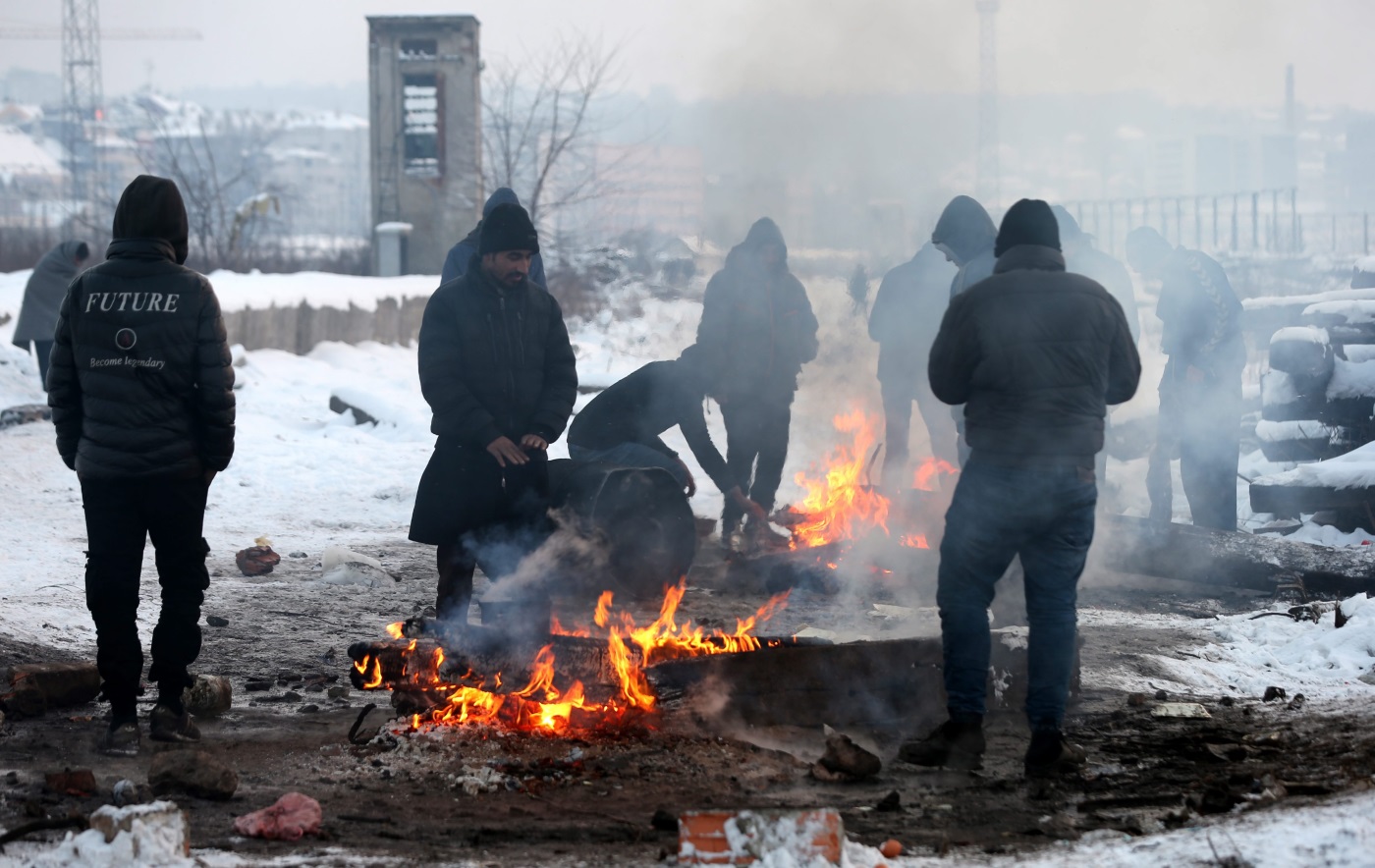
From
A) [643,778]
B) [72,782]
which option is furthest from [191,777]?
[643,778]

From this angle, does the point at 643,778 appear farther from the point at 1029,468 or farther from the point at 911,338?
the point at 911,338

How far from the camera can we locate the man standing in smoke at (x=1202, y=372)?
876 cm

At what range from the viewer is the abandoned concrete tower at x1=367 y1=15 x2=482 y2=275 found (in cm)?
3139

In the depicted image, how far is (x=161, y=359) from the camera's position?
4.55 meters

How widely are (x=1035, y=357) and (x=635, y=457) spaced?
10.3 ft

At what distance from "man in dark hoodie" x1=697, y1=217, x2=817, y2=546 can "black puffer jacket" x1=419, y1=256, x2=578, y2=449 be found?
9.19 feet

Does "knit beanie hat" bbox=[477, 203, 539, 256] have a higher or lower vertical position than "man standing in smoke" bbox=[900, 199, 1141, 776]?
higher

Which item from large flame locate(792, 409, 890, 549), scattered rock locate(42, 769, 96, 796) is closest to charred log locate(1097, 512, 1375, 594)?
large flame locate(792, 409, 890, 549)

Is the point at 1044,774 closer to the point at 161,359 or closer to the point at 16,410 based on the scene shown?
the point at 161,359

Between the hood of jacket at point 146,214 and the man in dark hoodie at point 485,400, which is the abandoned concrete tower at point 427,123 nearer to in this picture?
the man in dark hoodie at point 485,400

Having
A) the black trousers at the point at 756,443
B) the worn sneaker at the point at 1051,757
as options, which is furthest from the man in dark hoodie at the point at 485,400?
the black trousers at the point at 756,443

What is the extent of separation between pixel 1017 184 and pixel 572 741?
12.0 meters

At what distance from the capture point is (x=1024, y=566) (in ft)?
15.2

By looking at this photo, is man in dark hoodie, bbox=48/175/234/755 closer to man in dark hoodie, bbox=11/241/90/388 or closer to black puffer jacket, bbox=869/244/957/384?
black puffer jacket, bbox=869/244/957/384
